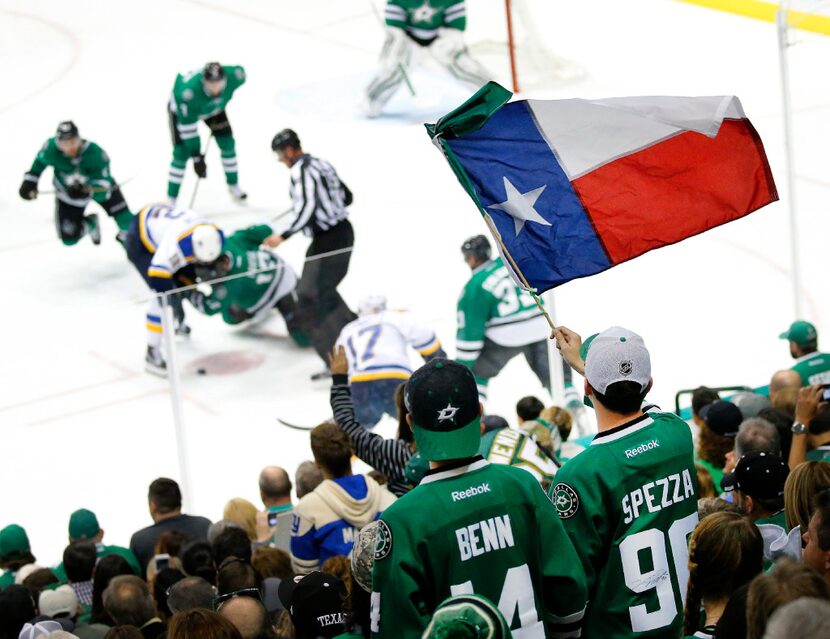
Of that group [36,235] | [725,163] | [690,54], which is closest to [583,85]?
[690,54]

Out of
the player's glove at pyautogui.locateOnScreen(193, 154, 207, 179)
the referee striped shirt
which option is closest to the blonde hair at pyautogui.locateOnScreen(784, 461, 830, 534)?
the referee striped shirt

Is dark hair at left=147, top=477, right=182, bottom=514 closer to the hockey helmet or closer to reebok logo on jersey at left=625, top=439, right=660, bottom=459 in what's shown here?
the hockey helmet

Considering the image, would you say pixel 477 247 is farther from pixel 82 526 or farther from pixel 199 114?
pixel 199 114

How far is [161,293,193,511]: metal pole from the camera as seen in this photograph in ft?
24.0

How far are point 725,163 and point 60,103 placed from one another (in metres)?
11.4

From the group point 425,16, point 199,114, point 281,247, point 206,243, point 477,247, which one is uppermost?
point 425,16

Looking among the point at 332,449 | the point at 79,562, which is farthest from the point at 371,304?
the point at 79,562

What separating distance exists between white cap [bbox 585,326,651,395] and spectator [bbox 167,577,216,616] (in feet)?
5.25

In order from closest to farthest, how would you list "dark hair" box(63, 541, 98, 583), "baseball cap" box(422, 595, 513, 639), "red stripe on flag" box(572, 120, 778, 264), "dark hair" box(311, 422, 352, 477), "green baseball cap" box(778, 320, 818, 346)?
1. "baseball cap" box(422, 595, 513, 639)
2. "red stripe on flag" box(572, 120, 778, 264)
3. "dark hair" box(311, 422, 352, 477)
4. "dark hair" box(63, 541, 98, 583)
5. "green baseball cap" box(778, 320, 818, 346)

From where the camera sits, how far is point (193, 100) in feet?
39.3

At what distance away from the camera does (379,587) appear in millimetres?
3027

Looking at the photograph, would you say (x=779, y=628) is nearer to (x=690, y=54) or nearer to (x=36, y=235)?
(x=36, y=235)

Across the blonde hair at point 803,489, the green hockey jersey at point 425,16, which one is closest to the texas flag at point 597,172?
the blonde hair at point 803,489

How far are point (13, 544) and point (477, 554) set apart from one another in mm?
3574
